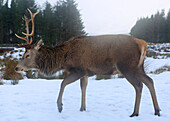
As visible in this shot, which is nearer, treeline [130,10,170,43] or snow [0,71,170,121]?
snow [0,71,170,121]

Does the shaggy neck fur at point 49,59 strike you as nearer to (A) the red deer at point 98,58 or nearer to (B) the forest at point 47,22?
(A) the red deer at point 98,58

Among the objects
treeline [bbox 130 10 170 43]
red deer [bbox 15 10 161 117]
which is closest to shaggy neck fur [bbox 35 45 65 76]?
red deer [bbox 15 10 161 117]

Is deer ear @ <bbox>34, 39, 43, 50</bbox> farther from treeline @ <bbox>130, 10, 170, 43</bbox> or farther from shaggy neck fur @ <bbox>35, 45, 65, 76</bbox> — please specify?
treeline @ <bbox>130, 10, 170, 43</bbox>

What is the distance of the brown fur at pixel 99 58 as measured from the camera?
3.19 metres

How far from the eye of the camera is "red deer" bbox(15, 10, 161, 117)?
3189 millimetres

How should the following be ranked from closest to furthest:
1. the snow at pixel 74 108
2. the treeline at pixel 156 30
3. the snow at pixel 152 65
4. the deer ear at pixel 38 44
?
the snow at pixel 74 108
the deer ear at pixel 38 44
the snow at pixel 152 65
the treeline at pixel 156 30

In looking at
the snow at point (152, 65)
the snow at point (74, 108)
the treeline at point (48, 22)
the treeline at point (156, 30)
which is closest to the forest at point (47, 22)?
the treeline at point (48, 22)

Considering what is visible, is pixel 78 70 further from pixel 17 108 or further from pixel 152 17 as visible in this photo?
pixel 152 17

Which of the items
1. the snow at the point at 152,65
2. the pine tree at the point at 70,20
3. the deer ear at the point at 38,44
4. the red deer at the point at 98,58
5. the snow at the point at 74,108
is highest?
the pine tree at the point at 70,20

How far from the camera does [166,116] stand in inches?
127

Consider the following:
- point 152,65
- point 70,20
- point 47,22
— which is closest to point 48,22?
point 47,22

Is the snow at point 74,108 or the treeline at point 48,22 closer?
the snow at point 74,108

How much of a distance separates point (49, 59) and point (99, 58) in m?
1.14

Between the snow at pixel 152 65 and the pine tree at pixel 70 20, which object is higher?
the pine tree at pixel 70 20
